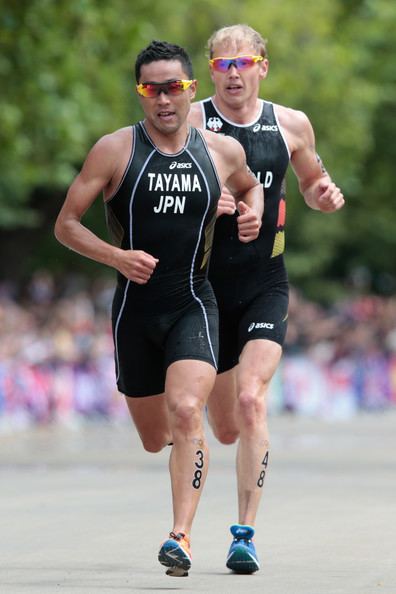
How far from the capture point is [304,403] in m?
29.5

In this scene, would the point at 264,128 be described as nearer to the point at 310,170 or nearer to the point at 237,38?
the point at 310,170

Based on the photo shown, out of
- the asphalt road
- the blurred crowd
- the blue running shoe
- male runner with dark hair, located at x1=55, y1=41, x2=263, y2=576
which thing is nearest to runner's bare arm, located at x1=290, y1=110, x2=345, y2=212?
male runner with dark hair, located at x1=55, y1=41, x2=263, y2=576

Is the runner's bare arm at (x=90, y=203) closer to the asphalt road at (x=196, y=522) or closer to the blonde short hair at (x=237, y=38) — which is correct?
the blonde short hair at (x=237, y=38)

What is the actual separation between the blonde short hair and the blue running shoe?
2.56 m

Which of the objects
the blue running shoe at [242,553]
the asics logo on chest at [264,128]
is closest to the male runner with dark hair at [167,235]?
the blue running shoe at [242,553]

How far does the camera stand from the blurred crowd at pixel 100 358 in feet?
77.9

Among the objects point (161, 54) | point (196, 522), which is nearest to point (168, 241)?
point (161, 54)

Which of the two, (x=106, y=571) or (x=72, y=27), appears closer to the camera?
(x=106, y=571)

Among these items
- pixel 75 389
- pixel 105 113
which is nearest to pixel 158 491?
pixel 75 389

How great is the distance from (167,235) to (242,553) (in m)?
1.52

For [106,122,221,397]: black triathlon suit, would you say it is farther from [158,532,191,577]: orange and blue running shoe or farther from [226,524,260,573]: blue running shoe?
[158,532,191,577]: orange and blue running shoe

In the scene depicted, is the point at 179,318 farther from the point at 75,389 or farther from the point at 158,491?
the point at 75,389

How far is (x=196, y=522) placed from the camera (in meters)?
10.9

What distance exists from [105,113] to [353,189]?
13.3 m
